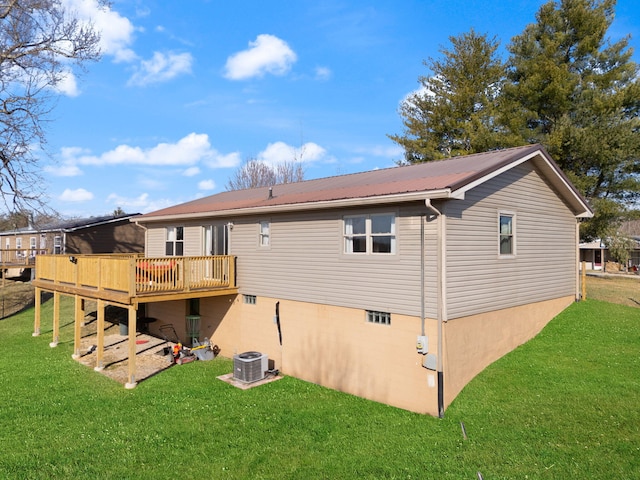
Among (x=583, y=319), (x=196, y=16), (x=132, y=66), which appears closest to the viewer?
(x=583, y=319)

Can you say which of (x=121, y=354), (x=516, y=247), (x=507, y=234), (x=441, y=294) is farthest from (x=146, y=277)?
(x=516, y=247)

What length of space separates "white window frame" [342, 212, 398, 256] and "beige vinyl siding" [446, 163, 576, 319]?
127cm

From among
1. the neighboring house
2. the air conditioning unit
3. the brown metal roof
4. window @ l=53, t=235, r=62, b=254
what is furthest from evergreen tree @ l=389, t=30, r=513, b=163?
window @ l=53, t=235, r=62, b=254

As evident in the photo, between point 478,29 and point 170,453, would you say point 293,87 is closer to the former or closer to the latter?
point 478,29

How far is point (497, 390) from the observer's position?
9.30 meters

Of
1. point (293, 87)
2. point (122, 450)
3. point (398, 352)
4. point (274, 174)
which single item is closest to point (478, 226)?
point (398, 352)

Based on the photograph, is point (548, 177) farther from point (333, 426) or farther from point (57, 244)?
point (57, 244)

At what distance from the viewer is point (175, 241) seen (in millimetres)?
16312

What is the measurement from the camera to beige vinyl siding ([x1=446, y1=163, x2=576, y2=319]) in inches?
368

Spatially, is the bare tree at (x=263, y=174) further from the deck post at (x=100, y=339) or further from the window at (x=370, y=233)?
the window at (x=370, y=233)

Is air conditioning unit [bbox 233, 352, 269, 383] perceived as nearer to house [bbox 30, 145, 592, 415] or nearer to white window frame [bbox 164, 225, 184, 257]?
house [bbox 30, 145, 592, 415]

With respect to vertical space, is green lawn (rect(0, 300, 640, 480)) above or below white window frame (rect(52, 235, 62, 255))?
below

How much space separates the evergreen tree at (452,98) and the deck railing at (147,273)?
17841mm

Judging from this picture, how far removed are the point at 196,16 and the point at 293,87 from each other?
9188mm
